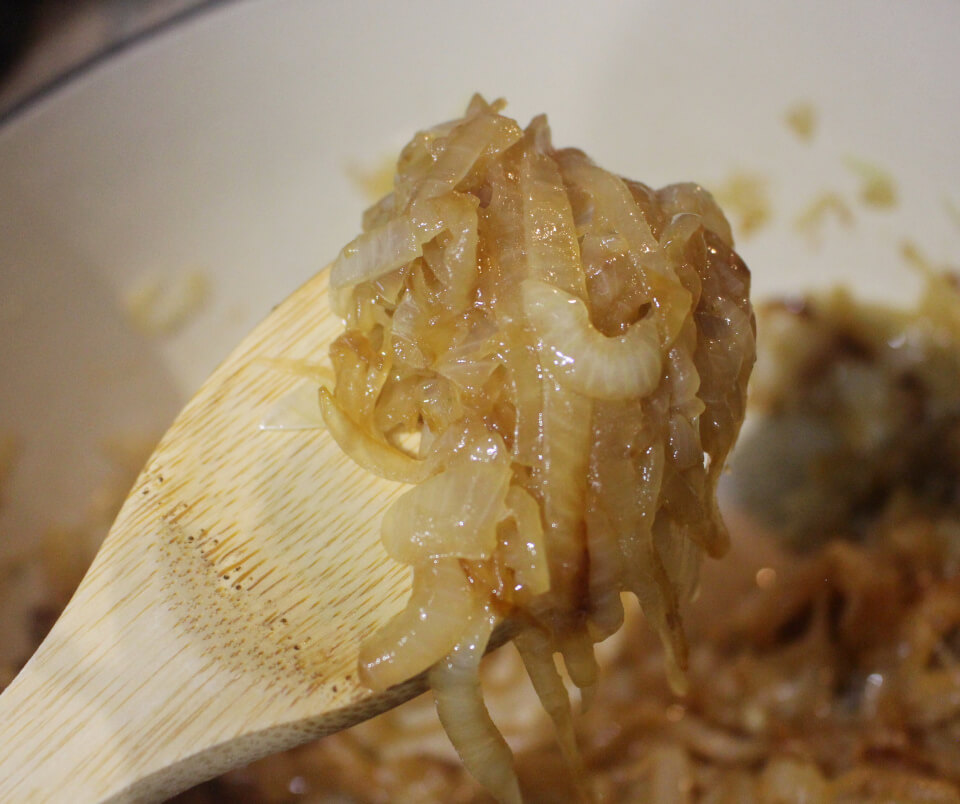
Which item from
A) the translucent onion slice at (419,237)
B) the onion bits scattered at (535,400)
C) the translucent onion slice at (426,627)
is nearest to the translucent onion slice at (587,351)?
the onion bits scattered at (535,400)

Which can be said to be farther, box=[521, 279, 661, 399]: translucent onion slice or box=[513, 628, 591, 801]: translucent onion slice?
box=[513, 628, 591, 801]: translucent onion slice

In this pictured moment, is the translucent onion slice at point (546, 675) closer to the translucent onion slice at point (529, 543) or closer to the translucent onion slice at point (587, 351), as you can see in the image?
the translucent onion slice at point (529, 543)

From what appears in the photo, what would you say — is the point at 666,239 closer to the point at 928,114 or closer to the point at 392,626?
the point at 392,626

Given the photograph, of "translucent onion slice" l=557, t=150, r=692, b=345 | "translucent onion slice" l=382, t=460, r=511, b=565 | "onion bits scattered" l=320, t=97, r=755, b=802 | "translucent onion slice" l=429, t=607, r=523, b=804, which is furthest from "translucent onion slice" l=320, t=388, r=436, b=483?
"translucent onion slice" l=557, t=150, r=692, b=345

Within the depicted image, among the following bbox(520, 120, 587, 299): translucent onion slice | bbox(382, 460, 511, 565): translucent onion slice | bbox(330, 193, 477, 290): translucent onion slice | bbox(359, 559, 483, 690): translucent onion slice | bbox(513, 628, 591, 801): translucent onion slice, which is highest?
bbox(330, 193, 477, 290): translucent onion slice

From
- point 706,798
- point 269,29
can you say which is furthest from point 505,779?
point 269,29

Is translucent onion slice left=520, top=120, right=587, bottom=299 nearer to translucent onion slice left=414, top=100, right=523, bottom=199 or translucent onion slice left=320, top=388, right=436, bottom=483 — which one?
translucent onion slice left=414, top=100, right=523, bottom=199
